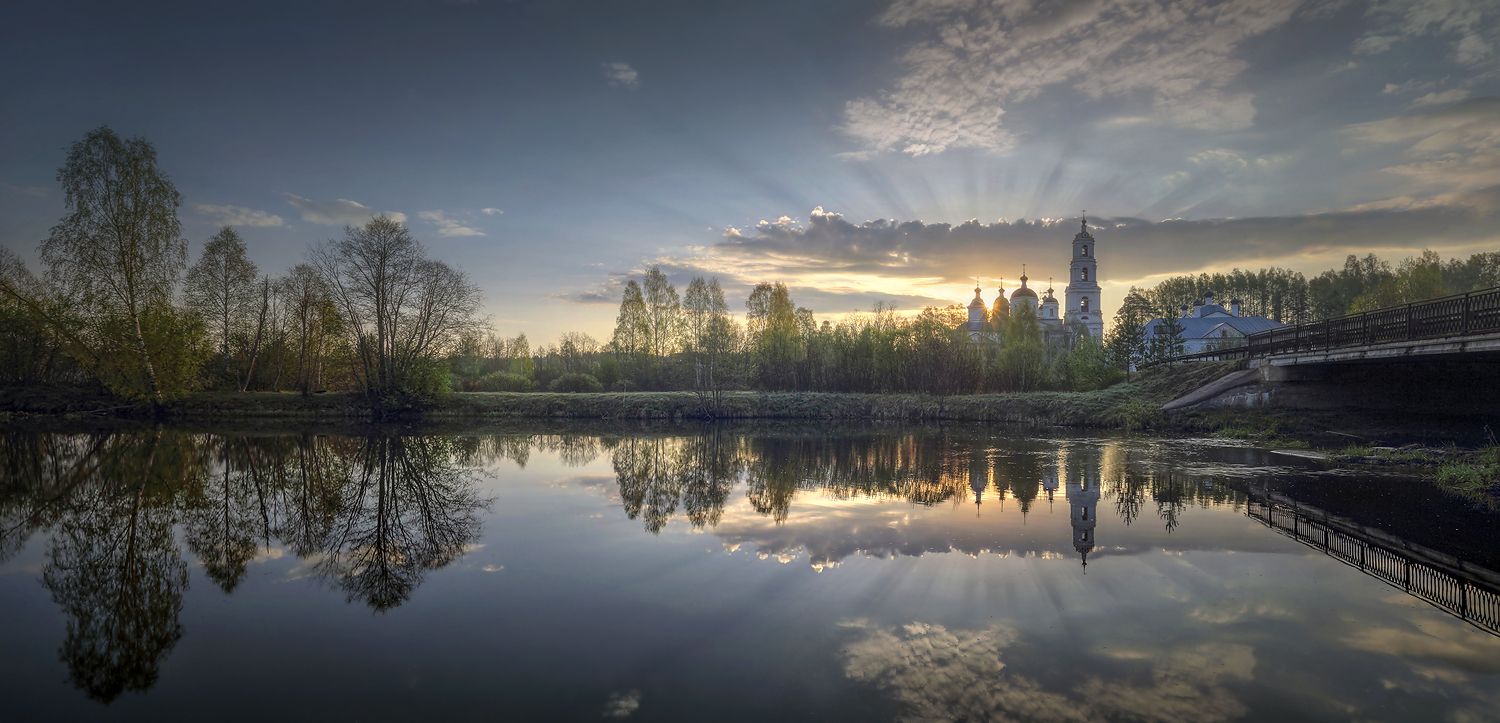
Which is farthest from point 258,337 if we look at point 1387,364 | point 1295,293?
point 1295,293

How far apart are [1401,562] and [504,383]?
5170 cm

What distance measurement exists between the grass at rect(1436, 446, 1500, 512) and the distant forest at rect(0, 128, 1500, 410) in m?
27.7

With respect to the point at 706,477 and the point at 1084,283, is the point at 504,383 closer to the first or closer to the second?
the point at 706,477

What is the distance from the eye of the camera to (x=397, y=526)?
1046 centimetres

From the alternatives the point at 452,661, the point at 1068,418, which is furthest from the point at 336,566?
the point at 1068,418

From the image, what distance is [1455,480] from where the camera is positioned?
13.1 m

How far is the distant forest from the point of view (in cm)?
3028

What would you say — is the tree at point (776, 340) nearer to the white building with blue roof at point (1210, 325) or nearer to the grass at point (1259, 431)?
the grass at point (1259, 431)

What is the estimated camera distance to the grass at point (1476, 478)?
11789 millimetres

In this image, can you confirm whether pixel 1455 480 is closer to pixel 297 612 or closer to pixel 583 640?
pixel 583 640

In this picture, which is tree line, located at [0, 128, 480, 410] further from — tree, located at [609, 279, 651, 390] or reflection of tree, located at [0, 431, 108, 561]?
tree, located at [609, 279, 651, 390]

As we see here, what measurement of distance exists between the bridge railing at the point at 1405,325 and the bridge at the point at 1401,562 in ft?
24.6

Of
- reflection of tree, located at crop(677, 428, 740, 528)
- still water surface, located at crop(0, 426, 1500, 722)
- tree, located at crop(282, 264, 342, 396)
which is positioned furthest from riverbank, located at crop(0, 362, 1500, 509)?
reflection of tree, located at crop(677, 428, 740, 528)

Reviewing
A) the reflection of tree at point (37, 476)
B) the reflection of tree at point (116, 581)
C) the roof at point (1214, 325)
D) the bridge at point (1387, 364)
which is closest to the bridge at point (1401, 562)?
the bridge at point (1387, 364)
